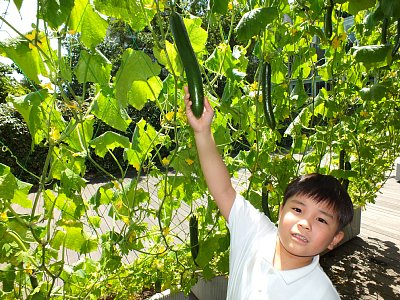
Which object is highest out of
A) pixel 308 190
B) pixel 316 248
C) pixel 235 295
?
pixel 308 190

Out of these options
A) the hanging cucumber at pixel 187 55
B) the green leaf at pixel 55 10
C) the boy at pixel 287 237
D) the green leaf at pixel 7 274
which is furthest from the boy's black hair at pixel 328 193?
the green leaf at pixel 7 274

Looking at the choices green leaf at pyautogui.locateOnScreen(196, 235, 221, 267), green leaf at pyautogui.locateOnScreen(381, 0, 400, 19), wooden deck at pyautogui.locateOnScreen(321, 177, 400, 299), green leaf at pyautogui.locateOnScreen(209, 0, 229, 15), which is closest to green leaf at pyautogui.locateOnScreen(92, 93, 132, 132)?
green leaf at pyautogui.locateOnScreen(209, 0, 229, 15)

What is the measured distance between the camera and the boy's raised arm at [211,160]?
1104mm

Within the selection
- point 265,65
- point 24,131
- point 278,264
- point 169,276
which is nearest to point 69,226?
point 169,276

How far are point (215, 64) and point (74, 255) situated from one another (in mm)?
2635

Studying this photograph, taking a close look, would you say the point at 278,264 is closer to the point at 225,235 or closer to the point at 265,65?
the point at 225,235

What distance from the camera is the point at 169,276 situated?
5.76 feet

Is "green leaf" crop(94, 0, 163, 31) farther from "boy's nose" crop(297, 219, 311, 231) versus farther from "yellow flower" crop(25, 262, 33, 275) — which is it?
"yellow flower" crop(25, 262, 33, 275)

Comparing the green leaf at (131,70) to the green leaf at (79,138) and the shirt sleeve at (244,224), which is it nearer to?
the green leaf at (79,138)

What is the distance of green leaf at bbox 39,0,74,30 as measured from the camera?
74 cm

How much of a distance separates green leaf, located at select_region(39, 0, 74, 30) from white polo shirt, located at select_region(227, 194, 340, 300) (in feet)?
2.57

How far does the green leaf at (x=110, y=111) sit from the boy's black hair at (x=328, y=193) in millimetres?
628

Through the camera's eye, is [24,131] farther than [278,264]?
Yes

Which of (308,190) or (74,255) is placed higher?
(308,190)
